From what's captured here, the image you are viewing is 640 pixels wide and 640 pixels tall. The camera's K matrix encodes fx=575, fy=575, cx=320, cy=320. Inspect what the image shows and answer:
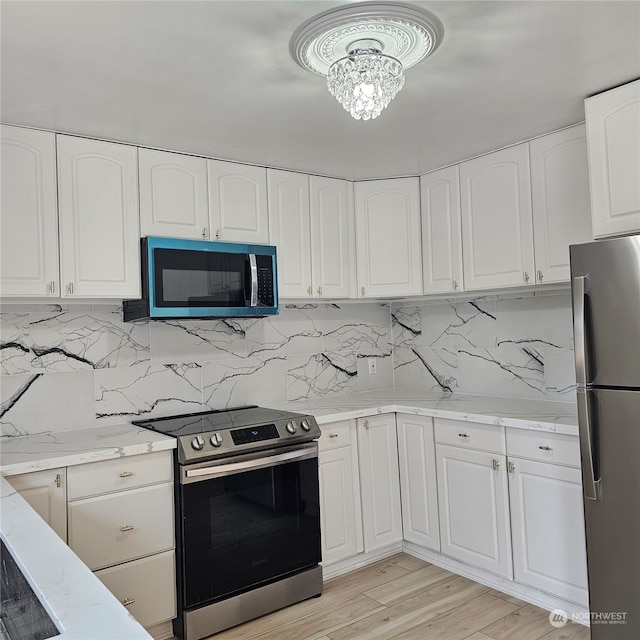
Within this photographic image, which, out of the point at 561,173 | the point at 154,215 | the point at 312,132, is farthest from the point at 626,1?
the point at 154,215

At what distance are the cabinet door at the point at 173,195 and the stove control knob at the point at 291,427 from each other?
41.9 inches

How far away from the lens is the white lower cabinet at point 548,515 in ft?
8.29

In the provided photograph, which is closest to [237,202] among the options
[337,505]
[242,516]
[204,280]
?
[204,280]

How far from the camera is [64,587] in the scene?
1155 millimetres

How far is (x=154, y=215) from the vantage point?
285 cm

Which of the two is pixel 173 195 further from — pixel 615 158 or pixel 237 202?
pixel 615 158

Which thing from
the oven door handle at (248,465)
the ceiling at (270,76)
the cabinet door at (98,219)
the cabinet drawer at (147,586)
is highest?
the ceiling at (270,76)

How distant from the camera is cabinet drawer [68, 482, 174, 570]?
2.34 m

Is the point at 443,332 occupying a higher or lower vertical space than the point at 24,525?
higher

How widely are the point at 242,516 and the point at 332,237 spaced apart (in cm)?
171

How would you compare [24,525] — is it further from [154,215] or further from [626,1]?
[626,1]

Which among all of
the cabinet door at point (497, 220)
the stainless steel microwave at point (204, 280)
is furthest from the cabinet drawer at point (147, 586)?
the cabinet door at point (497, 220)

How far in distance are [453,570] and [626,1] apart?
2.75 m

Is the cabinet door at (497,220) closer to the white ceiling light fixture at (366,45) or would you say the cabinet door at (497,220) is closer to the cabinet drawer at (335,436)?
the cabinet drawer at (335,436)
